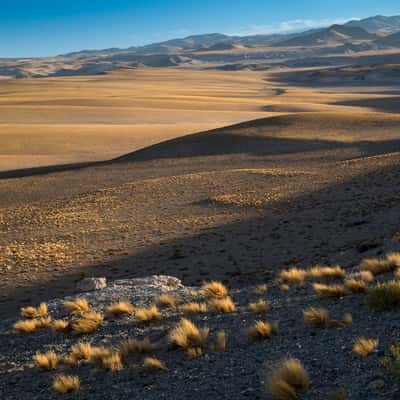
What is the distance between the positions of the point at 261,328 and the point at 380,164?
20654 mm

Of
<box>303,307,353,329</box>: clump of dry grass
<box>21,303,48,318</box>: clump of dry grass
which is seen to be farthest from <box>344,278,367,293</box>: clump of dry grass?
<box>21,303,48,318</box>: clump of dry grass

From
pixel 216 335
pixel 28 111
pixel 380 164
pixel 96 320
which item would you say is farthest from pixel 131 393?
pixel 28 111

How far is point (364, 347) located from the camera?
5.86 metres

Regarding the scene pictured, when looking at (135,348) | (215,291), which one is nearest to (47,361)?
(135,348)

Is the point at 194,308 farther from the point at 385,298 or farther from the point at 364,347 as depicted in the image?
the point at 364,347

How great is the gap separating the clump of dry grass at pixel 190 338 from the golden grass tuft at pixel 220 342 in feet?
0.55

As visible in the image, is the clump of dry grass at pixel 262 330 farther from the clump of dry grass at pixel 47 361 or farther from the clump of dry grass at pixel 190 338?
the clump of dry grass at pixel 47 361

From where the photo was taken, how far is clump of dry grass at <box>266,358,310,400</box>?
5.17m

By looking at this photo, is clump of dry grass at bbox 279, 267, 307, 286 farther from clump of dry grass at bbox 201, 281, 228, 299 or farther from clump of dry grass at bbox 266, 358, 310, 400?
clump of dry grass at bbox 266, 358, 310, 400

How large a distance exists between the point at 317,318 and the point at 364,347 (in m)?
1.34

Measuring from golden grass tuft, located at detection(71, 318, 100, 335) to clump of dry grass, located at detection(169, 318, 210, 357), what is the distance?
1716 millimetres

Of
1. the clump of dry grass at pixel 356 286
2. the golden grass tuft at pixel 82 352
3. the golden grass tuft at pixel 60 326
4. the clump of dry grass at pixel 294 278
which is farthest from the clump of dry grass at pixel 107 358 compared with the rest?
the clump of dry grass at pixel 294 278

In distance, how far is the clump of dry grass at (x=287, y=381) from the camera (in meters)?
5.17

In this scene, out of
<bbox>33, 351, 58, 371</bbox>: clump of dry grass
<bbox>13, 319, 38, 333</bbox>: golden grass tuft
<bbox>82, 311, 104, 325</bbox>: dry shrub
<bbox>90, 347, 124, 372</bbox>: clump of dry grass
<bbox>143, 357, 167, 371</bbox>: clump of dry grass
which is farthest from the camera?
<bbox>13, 319, 38, 333</bbox>: golden grass tuft
